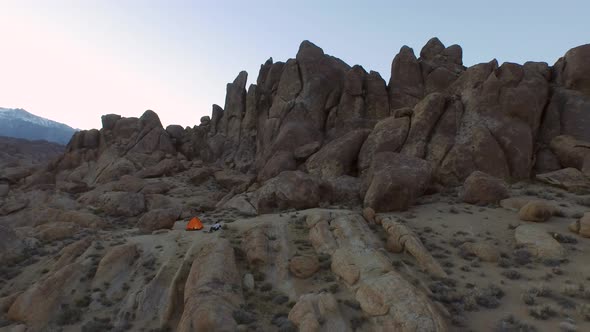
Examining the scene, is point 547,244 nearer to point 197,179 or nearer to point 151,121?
point 197,179

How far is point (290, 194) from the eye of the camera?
3075cm

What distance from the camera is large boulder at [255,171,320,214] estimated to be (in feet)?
100

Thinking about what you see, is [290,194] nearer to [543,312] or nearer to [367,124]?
[543,312]

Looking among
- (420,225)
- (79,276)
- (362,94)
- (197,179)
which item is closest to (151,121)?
(197,179)

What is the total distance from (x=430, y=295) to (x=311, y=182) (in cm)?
1747

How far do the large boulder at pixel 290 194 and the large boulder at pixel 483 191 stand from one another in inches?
487

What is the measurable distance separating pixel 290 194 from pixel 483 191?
15463 mm

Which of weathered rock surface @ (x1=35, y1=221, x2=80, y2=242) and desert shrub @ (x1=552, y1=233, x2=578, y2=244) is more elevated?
weathered rock surface @ (x1=35, y1=221, x2=80, y2=242)

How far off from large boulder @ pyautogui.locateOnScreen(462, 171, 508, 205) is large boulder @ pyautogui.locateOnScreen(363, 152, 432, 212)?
132 inches

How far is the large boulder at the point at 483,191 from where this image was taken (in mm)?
26781

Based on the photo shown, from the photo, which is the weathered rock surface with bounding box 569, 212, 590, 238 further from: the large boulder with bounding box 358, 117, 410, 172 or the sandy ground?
the large boulder with bounding box 358, 117, 410, 172

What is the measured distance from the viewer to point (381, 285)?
15.3 meters

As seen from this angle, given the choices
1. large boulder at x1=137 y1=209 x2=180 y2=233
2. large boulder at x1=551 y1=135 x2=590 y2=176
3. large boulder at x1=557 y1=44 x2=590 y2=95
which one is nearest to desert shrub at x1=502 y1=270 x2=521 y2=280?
large boulder at x1=551 y1=135 x2=590 y2=176

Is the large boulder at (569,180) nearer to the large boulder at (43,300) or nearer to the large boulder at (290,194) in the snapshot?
the large boulder at (290,194)
